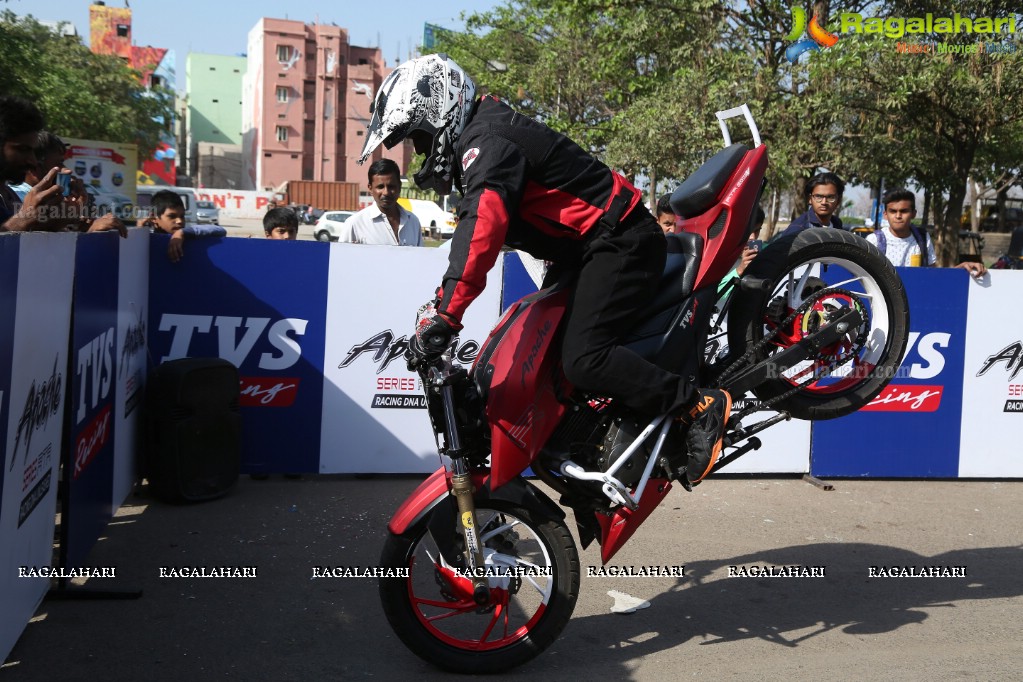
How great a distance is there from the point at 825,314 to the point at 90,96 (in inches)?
1870

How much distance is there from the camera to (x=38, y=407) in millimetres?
3896

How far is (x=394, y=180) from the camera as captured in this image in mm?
7590

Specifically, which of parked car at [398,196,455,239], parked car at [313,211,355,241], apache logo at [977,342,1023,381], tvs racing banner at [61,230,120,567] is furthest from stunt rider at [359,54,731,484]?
parked car at [398,196,455,239]

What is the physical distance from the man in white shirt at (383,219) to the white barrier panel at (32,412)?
3.33 meters

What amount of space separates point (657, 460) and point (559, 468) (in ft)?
1.32

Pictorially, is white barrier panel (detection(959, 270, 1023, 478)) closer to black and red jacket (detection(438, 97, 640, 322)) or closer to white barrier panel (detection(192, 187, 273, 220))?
black and red jacket (detection(438, 97, 640, 322))

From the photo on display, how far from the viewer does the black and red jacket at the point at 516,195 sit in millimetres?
3512

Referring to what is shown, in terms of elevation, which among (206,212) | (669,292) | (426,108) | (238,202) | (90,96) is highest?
(90,96)

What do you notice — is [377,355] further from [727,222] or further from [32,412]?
[727,222]

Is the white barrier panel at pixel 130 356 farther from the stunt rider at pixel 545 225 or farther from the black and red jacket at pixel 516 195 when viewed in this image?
the black and red jacket at pixel 516 195

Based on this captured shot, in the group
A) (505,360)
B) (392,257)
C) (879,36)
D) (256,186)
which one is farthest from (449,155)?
(256,186)

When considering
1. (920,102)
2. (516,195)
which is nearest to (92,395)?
(516,195)

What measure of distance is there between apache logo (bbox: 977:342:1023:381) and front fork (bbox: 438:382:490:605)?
484cm

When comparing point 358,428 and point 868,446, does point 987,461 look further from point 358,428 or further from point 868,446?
point 358,428
